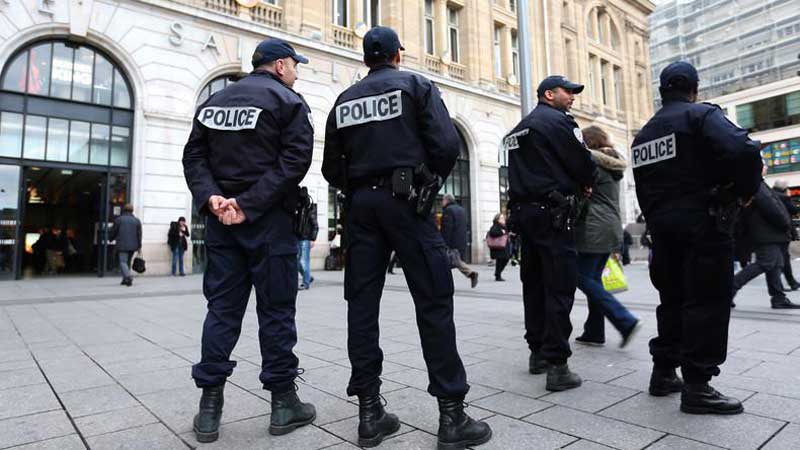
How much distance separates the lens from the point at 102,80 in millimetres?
12555

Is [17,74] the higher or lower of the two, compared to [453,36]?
lower

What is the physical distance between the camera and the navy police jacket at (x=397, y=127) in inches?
92.3

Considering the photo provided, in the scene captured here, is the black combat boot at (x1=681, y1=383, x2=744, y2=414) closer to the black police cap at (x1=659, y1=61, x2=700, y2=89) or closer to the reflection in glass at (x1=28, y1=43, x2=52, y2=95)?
the black police cap at (x1=659, y1=61, x2=700, y2=89)

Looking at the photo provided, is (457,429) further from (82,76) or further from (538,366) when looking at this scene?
(82,76)

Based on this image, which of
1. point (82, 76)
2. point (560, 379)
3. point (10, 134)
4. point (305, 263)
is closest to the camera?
point (560, 379)

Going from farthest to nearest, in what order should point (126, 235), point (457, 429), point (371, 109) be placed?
point (126, 235) → point (371, 109) → point (457, 429)

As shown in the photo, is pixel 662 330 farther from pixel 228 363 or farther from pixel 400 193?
pixel 228 363

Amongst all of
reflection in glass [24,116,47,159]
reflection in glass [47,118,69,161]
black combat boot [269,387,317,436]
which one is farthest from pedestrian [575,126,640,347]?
reflection in glass [24,116,47,159]

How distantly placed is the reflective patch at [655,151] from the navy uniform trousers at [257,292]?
214 cm

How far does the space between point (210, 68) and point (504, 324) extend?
1191 cm

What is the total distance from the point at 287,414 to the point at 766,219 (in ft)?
22.2

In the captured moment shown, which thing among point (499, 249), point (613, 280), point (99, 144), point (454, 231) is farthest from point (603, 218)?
point (99, 144)

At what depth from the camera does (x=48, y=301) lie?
24.8 ft

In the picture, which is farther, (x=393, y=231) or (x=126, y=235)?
(x=126, y=235)
